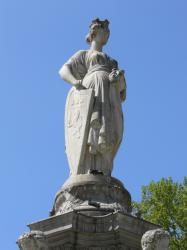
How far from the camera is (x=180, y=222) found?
21.7m

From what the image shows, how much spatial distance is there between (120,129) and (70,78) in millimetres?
1648

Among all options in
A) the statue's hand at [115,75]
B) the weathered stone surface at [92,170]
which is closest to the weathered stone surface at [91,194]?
the weathered stone surface at [92,170]

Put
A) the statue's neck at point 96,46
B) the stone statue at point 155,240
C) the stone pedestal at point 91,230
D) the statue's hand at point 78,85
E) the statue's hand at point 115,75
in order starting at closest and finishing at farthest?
the stone statue at point 155,240, the stone pedestal at point 91,230, the statue's hand at point 78,85, the statue's hand at point 115,75, the statue's neck at point 96,46

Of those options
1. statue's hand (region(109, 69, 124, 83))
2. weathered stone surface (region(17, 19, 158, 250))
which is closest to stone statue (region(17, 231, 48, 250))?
weathered stone surface (region(17, 19, 158, 250))

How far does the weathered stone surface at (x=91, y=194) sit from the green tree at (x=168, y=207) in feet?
33.4

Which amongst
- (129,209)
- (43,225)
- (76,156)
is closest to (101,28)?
(76,156)

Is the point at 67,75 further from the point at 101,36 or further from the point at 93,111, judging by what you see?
the point at 101,36

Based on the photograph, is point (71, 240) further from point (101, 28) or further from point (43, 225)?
point (101, 28)

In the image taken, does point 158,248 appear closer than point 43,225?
Yes

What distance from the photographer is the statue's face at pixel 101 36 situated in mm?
13383

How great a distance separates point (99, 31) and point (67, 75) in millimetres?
1512

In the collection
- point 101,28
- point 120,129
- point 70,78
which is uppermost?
point 101,28

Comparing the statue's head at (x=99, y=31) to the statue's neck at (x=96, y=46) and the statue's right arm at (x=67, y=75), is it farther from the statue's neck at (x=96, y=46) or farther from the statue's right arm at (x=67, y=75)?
the statue's right arm at (x=67, y=75)

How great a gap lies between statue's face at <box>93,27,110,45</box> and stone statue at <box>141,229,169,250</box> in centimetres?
570
